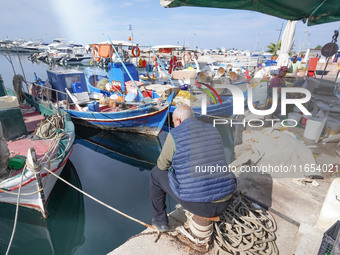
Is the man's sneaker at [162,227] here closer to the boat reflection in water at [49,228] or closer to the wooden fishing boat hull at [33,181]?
the wooden fishing boat hull at [33,181]

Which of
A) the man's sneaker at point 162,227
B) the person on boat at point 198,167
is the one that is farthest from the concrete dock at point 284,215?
the person on boat at point 198,167

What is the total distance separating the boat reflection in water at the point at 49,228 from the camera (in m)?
4.78

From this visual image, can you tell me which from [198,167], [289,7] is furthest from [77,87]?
[198,167]

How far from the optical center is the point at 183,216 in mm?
2971

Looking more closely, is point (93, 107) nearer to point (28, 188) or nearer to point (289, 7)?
point (28, 188)

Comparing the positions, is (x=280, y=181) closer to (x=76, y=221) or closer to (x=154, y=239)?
(x=154, y=239)

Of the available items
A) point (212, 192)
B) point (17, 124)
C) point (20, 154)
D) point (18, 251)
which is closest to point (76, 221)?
point (18, 251)

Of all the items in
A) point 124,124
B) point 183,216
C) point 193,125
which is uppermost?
point 193,125

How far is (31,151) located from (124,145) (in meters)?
6.30

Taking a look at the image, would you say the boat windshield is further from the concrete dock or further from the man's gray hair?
the man's gray hair

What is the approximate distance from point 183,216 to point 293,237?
153 centimetres

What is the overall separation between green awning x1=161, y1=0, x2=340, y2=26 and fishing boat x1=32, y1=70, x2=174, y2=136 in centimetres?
671

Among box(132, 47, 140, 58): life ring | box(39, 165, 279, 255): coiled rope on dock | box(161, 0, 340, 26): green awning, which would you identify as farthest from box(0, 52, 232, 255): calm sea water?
box(132, 47, 140, 58): life ring

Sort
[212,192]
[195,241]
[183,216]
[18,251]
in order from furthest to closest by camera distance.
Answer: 1. [18,251]
2. [183,216]
3. [195,241]
4. [212,192]
